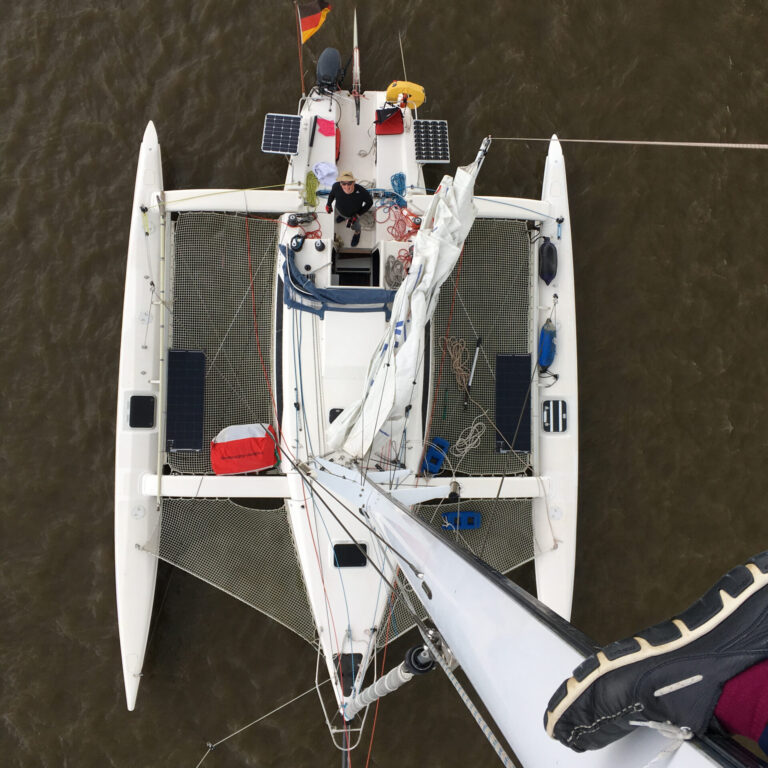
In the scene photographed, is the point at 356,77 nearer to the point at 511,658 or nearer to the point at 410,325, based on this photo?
the point at 410,325

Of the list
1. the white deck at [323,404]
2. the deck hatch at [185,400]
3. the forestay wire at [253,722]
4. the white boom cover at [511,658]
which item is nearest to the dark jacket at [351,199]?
the white deck at [323,404]

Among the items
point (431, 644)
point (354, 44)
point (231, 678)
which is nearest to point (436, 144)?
point (354, 44)

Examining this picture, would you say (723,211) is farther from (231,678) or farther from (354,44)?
(231,678)

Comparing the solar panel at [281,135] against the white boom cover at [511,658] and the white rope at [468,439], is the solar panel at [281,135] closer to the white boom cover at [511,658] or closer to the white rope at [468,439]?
the white rope at [468,439]

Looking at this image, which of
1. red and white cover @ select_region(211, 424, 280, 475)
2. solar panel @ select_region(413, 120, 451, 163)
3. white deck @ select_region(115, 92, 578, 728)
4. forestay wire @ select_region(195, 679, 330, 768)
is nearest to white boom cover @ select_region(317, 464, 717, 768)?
white deck @ select_region(115, 92, 578, 728)

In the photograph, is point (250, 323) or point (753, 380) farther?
point (753, 380)

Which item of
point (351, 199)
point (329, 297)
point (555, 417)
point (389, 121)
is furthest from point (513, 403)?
point (389, 121)

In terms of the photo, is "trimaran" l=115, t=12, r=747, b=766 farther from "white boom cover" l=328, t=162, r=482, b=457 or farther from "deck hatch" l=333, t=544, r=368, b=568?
"white boom cover" l=328, t=162, r=482, b=457
